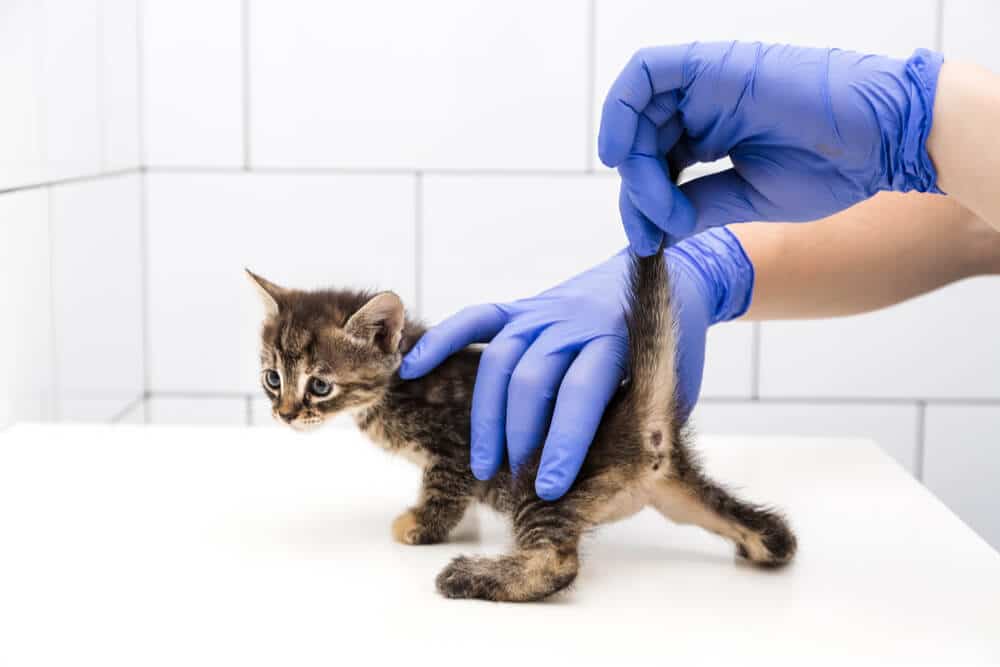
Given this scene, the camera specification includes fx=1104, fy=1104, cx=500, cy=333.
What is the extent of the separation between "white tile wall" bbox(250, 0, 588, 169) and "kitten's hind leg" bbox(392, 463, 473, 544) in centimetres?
130

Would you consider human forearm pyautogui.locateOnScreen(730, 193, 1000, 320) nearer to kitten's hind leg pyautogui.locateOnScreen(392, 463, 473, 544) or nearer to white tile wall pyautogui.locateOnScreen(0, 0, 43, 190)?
kitten's hind leg pyautogui.locateOnScreen(392, 463, 473, 544)

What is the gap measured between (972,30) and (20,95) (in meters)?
2.04

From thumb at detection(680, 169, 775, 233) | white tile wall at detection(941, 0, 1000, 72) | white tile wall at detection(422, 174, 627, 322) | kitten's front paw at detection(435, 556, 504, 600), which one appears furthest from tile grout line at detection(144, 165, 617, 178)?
kitten's front paw at detection(435, 556, 504, 600)

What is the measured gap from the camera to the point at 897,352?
2635 millimetres

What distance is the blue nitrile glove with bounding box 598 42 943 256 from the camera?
1.37m

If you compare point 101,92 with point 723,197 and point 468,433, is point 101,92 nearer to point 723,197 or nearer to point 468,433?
point 468,433

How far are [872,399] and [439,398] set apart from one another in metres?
1.52

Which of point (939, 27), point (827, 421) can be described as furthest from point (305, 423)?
point (939, 27)

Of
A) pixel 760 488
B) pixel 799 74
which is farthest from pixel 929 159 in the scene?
pixel 760 488

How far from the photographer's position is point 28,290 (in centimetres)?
195

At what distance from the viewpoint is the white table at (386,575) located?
1062 mm

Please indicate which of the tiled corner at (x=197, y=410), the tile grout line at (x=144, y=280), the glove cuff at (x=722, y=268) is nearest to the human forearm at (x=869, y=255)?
the glove cuff at (x=722, y=268)

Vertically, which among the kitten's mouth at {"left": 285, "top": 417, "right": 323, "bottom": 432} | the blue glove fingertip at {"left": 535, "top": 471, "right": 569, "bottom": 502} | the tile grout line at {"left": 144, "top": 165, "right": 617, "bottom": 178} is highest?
the tile grout line at {"left": 144, "top": 165, "right": 617, "bottom": 178}

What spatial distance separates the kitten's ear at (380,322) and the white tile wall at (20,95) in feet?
2.54
